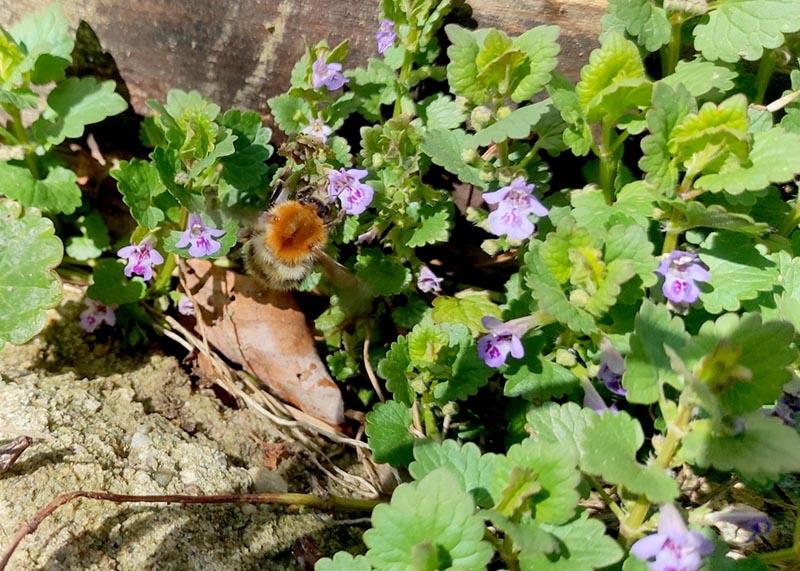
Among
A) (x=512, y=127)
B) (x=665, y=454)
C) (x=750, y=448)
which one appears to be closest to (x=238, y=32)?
(x=512, y=127)

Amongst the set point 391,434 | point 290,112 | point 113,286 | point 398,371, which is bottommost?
point 113,286

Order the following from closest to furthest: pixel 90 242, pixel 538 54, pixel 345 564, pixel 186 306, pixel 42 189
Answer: pixel 345 564
pixel 538 54
pixel 42 189
pixel 186 306
pixel 90 242

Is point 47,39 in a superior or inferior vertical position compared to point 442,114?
inferior

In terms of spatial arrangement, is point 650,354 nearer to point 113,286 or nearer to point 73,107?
point 113,286

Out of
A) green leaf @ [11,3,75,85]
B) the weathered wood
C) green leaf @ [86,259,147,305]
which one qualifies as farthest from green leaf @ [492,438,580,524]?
green leaf @ [11,3,75,85]

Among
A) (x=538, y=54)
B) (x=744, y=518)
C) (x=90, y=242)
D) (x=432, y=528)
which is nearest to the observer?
(x=432, y=528)

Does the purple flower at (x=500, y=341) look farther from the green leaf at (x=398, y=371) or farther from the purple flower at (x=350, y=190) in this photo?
the purple flower at (x=350, y=190)

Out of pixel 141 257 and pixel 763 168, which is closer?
pixel 763 168

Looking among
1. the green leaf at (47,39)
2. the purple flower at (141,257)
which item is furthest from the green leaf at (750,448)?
the green leaf at (47,39)
